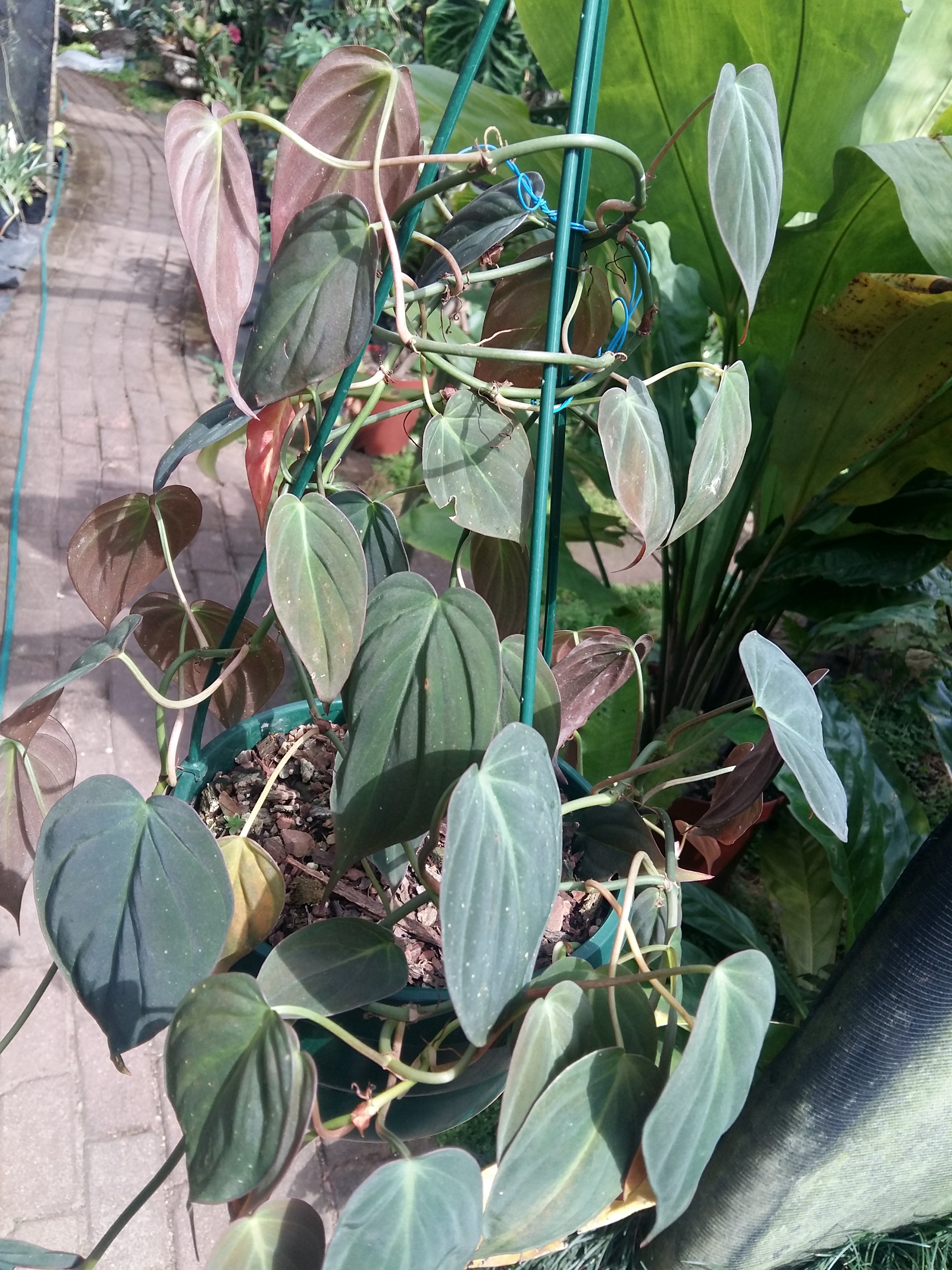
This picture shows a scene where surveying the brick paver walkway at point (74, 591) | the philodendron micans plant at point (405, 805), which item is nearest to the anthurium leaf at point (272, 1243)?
the philodendron micans plant at point (405, 805)

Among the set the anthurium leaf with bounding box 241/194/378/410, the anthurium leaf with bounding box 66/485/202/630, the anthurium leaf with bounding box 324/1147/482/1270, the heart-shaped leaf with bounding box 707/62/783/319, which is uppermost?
the heart-shaped leaf with bounding box 707/62/783/319

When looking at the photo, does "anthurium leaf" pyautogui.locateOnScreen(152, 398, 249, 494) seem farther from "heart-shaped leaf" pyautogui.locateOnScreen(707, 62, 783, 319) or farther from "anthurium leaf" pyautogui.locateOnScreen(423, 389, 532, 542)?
"heart-shaped leaf" pyautogui.locateOnScreen(707, 62, 783, 319)

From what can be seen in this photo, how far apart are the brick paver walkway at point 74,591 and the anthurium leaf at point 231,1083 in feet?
2.94

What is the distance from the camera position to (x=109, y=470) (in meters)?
2.45

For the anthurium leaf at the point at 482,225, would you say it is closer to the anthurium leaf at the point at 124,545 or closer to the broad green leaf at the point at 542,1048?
the anthurium leaf at the point at 124,545

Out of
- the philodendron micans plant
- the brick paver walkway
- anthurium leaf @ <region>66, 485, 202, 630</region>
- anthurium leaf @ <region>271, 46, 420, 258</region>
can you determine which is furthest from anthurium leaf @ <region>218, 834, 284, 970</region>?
the brick paver walkway

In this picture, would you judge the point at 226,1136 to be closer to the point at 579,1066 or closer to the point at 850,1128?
the point at 579,1066

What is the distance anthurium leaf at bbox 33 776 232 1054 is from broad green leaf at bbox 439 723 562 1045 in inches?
5.6

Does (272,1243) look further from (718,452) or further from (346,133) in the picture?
(346,133)

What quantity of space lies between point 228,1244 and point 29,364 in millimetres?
3028

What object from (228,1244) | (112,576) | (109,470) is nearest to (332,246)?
(112,576)

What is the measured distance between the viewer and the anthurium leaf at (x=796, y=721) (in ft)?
1.65

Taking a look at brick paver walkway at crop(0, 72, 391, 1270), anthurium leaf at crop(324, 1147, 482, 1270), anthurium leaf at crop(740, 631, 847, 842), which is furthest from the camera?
brick paver walkway at crop(0, 72, 391, 1270)

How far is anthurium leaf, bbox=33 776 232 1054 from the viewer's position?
0.47 metres
